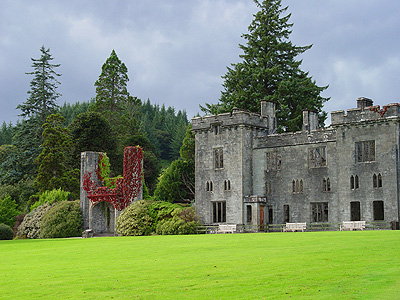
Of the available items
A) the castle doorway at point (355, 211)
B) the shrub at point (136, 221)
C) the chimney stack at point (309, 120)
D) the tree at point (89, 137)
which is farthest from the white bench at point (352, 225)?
the tree at point (89, 137)

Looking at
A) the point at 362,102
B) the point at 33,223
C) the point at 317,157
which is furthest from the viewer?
the point at 33,223

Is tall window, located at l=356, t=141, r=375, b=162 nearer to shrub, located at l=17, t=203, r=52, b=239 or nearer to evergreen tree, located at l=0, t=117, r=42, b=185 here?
shrub, located at l=17, t=203, r=52, b=239

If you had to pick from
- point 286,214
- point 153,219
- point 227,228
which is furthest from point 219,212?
point 286,214

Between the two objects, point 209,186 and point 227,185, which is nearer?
point 227,185

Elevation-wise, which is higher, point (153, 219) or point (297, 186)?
point (297, 186)

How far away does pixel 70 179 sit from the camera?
59.8 meters

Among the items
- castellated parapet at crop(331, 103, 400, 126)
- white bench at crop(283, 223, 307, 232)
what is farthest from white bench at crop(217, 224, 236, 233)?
castellated parapet at crop(331, 103, 400, 126)

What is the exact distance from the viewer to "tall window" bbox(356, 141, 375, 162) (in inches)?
1496

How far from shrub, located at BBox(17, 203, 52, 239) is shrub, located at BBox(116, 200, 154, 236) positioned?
8.63 metres

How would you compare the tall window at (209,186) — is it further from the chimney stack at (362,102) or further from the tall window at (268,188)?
the chimney stack at (362,102)

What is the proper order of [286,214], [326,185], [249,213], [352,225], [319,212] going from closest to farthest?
[352,225] → [326,185] → [319,212] → [286,214] → [249,213]

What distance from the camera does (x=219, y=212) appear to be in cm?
4488

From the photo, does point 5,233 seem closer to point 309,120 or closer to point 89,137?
point 89,137

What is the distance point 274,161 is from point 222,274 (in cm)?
2805
